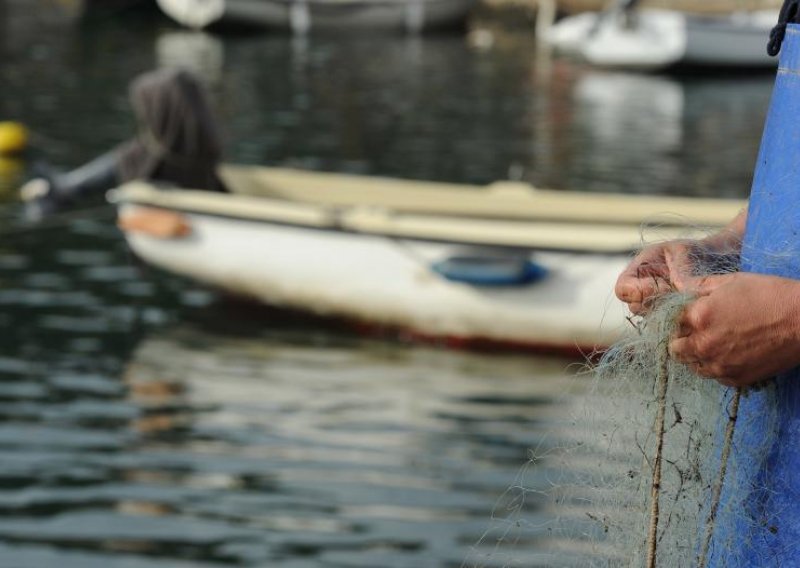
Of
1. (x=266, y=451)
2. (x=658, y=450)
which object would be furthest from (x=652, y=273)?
(x=266, y=451)

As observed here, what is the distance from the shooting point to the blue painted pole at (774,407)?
2.23m

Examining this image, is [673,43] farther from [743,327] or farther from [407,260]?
[743,327]

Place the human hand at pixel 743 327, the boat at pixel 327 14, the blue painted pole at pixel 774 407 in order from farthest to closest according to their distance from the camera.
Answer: the boat at pixel 327 14
the blue painted pole at pixel 774 407
the human hand at pixel 743 327

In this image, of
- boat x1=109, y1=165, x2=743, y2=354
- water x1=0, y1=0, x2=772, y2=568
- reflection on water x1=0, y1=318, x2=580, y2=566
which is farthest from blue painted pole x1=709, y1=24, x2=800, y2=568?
boat x1=109, y1=165, x2=743, y2=354

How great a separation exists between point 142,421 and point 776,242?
686cm

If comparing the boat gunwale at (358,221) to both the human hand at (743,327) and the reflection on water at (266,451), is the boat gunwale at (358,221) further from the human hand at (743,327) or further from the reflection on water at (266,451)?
the human hand at (743,327)

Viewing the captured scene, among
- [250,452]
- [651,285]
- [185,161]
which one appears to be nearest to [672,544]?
[651,285]

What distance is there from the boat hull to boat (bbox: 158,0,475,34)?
28.3 metres

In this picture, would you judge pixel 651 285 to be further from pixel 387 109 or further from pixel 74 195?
pixel 387 109

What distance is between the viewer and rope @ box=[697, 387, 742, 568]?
2.33 meters

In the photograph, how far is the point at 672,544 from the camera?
2.52m

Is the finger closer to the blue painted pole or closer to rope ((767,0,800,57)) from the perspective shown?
the blue painted pole

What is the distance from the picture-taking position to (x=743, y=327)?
2111 mm

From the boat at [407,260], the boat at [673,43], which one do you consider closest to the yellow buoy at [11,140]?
the boat at [407,260]
